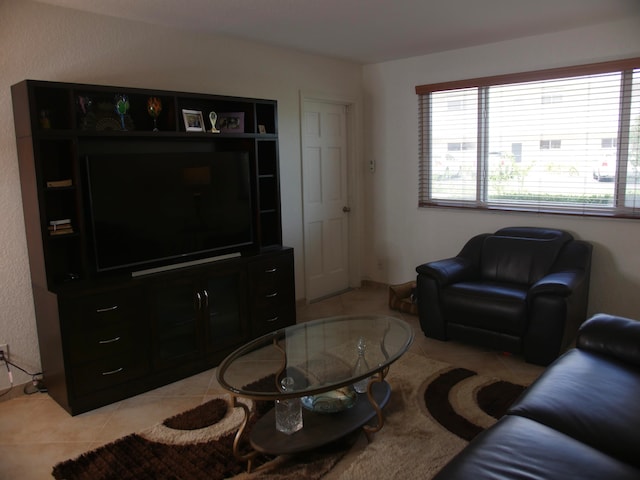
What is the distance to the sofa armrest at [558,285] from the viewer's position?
3.34 metres

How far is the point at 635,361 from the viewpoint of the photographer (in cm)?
233

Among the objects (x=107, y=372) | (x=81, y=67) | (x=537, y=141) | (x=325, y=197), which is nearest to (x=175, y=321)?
(x=107, y=372)

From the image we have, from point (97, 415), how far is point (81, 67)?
2158mm

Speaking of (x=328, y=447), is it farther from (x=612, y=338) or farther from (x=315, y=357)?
(x=612, y=338)

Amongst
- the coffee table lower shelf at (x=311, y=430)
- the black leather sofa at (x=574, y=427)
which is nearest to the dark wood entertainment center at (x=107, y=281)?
the coffee table lower shelf at (x=311, y=430)

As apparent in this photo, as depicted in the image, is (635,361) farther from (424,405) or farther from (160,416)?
(160,416)

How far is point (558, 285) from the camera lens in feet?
11.0

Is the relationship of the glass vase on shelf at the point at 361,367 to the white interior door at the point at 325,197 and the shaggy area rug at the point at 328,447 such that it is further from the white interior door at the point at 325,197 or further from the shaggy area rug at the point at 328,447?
the white interior door at the point at 325,197

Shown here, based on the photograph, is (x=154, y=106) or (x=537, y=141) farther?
(x=537, y=141)

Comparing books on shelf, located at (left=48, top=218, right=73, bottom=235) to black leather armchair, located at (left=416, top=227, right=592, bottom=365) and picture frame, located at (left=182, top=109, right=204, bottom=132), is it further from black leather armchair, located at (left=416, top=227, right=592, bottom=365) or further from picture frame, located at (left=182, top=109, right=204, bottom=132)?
black leather armchair, located at (left=416, top=227, right=592, bottom=365)

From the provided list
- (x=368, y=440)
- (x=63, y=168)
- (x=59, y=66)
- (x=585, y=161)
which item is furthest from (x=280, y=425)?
(x=585, y=161)

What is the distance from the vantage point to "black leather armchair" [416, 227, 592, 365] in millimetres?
3420

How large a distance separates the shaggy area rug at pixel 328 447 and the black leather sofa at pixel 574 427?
24.6 inches

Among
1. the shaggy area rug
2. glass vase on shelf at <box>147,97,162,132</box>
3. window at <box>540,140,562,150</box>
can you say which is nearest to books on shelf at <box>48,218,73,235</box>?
glass vase on shelf at <box>147,97,162,132</box>
